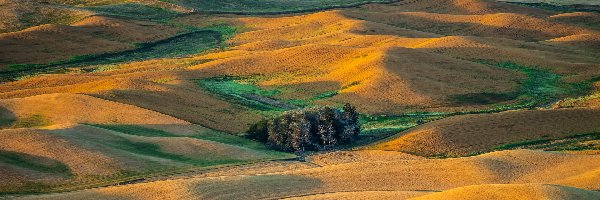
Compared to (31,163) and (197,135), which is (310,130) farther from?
(31,163)

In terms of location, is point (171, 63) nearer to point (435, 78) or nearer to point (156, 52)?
point (156, 52)

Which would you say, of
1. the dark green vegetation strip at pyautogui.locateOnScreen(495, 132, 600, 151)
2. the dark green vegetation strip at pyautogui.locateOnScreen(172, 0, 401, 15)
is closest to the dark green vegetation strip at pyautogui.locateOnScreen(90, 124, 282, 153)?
the dark green vegetation strip at pyautogui.locateOnScreen(495, 132, 600, 151)

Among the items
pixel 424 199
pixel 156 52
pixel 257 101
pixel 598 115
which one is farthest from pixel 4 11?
pixel 424 199

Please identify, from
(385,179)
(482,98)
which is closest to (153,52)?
(482,98)

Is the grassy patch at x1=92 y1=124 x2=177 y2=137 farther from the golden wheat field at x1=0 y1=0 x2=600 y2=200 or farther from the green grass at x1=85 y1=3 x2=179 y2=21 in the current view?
the green grass at x1=85 y1=3 x2=179 y2=21

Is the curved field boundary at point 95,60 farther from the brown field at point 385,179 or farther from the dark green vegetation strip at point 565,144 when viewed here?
the dark green vegetation strip at point 565,144

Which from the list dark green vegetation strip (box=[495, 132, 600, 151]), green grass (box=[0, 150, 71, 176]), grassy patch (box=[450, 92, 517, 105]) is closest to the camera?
green grass (box=[0, 150, 71, 176])
